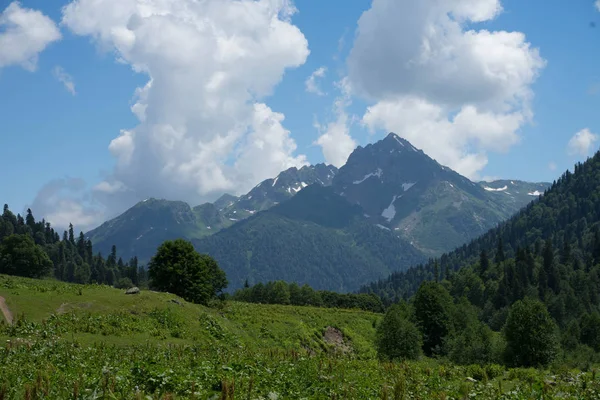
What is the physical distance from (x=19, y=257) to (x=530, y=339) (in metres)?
133

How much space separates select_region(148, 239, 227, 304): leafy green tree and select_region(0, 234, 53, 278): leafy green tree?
248 ft

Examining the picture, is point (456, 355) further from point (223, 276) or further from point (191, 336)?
point (223, 276)

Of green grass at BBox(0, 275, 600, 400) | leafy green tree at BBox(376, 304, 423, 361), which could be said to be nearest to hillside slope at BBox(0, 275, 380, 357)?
green grass at BBox(0, 275, 600, 400)

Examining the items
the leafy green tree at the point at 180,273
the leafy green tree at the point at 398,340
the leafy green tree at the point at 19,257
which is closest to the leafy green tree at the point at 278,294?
the leafy green tree at the point at 19,257

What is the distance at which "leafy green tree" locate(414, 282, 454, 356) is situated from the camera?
281 ft

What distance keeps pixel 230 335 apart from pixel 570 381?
38.2 metres

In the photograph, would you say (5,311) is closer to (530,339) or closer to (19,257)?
(530,339)

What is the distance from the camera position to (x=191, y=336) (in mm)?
49406

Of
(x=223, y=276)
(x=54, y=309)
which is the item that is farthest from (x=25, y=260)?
(x=54, y=309)

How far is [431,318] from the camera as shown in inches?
3408

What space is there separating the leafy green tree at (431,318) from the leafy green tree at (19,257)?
111 metres

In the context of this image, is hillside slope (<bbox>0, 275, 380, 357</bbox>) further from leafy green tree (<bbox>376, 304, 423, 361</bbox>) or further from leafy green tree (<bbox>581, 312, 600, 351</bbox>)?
leafy green tree (<bbox>581, 312, 600, 351</bbox>)

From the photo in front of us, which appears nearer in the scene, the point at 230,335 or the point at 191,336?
the point at 191,336

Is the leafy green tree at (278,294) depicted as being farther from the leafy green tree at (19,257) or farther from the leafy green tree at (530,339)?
the leafy green tree at (530,339)
